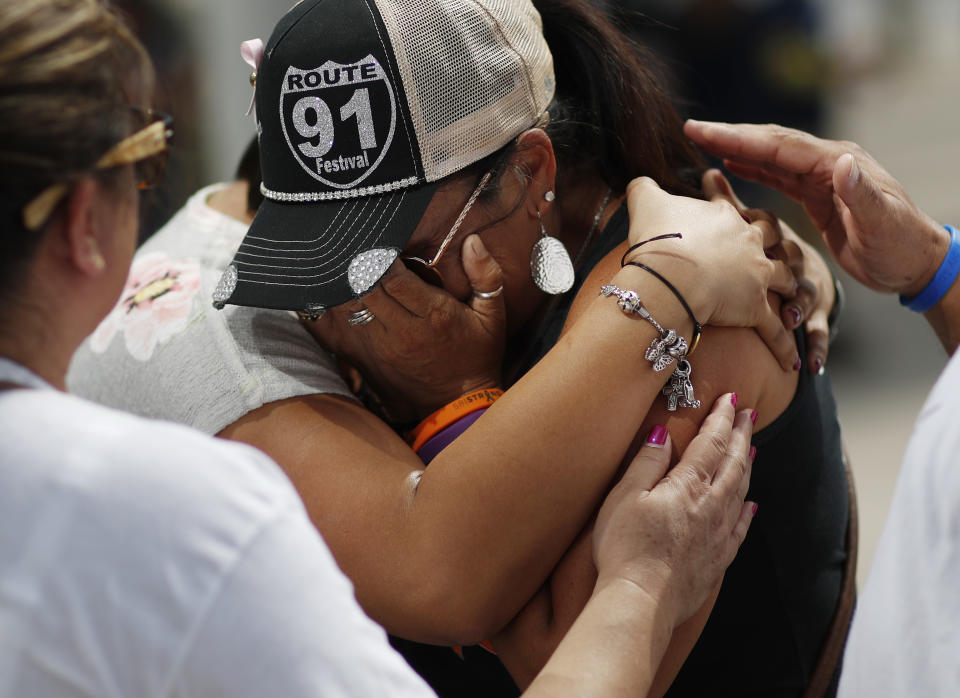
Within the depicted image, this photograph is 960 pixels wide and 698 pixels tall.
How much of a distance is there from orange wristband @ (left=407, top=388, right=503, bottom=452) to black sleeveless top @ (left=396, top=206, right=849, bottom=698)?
11 cm

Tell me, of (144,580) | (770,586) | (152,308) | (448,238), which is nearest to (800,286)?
(770,586)

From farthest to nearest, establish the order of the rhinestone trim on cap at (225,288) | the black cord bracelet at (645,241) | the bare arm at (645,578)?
the rhinestone trim on cap at (225,288), the black cord bracelet at (645,241), the bare arm at (645,578)

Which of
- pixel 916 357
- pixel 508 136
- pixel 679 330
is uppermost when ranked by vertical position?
pixel 508 136

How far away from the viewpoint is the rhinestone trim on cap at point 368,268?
1428 mm

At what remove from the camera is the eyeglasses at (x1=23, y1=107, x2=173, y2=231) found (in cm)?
95

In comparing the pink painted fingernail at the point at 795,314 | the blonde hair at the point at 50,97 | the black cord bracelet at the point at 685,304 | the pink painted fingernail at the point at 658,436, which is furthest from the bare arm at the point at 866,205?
the blonde hair at the point at 50,97

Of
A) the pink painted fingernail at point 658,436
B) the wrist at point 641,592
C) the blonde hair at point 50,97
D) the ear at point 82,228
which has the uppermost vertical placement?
the blonde hair at point 50,97

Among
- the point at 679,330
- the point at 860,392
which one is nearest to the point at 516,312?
the point at 679,330

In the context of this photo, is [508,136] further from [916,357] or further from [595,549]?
[916,357]

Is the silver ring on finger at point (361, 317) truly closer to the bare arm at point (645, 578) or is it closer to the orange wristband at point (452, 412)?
the orange wristband at point (452, 412)

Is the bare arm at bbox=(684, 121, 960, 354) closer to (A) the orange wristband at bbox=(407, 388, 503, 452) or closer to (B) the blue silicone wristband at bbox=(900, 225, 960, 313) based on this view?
(B) the blue silicone wristband at bbox=(900, 225, 960, 313)

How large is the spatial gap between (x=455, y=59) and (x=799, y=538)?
2.99 ft

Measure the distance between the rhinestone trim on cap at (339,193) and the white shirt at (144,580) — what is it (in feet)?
2.18

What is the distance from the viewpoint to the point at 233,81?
17.0 ft
